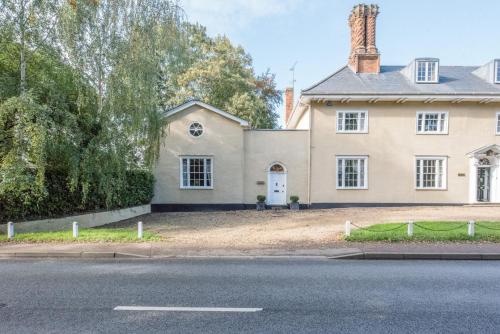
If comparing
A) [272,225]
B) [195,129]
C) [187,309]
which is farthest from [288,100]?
[187,309]

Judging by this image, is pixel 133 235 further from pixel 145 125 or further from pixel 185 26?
pixel 185 26

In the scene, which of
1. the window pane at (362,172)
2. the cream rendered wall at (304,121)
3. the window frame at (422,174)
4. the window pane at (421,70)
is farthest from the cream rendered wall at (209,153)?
the window pane at (421,70)

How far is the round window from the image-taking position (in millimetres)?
18953

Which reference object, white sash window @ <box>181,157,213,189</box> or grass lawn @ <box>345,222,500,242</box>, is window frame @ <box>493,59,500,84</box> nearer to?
grass lawn @ <box>345,222,500,242</box>

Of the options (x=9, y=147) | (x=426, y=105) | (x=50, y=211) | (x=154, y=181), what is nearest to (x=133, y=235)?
(x=50, y=211)

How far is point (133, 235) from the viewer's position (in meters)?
10.7

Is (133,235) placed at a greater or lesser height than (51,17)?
lesser

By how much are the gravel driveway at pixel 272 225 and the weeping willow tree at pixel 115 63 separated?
352 cm

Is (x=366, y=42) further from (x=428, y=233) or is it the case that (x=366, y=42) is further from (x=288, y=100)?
(x=428, y=233)

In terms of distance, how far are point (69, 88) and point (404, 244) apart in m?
13.2

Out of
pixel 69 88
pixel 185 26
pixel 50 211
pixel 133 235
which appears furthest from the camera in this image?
pixel 185 26

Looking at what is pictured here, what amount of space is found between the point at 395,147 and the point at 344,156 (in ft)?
10.8

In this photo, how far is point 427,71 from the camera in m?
19.9

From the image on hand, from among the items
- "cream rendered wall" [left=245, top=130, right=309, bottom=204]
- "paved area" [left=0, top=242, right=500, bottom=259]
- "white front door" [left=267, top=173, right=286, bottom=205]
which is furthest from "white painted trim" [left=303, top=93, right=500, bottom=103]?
"paved area" [left=0, top=242, right=500, bottom=259]
